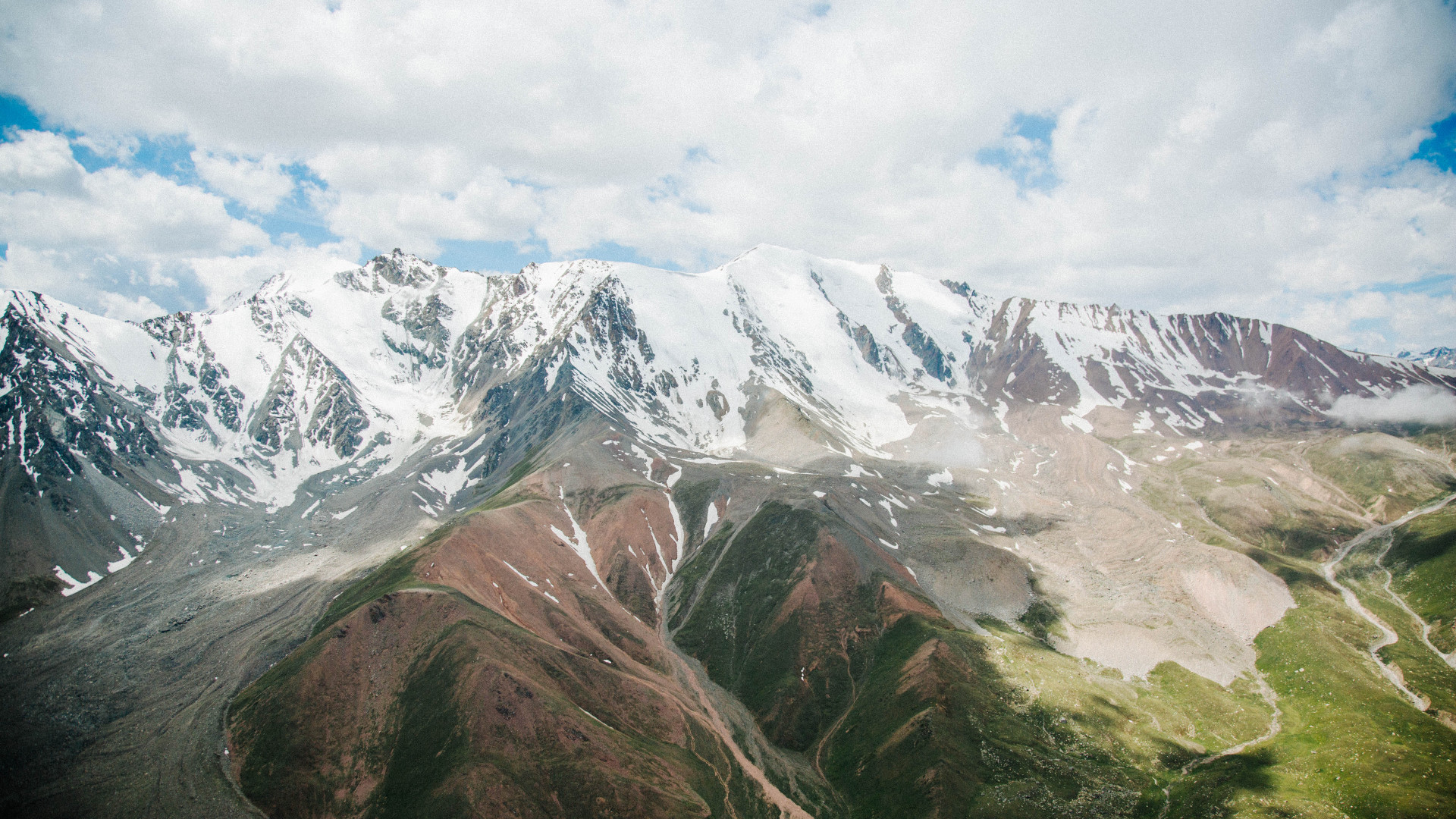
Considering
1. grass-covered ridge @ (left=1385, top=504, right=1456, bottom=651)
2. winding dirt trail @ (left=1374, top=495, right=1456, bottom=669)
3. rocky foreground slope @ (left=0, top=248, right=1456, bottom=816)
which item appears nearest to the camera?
rocky foreground slope @ (left=0, top=248, right=1456, bottom=816)

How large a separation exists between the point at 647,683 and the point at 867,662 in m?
40.9

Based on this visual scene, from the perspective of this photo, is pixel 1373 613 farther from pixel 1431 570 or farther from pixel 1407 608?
pixel 1431 570

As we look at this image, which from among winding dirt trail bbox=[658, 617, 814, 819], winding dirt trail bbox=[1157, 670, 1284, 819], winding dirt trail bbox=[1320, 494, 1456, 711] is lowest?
winding dirt trail bbox=[658, 617, 814, 819]

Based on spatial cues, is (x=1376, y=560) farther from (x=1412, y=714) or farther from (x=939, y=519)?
(x=939, y=519)

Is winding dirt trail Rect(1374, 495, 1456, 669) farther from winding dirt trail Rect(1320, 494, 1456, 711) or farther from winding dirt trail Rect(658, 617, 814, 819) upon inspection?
winding dirt trail Rect(658, 617, 814, 819)

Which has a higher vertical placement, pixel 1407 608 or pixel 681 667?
pixel 1407 608

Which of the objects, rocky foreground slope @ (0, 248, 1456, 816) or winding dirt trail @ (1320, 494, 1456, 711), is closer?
rocky foreground slope @ (0, 248, 1456, 816)

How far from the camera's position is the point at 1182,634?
12838 cm

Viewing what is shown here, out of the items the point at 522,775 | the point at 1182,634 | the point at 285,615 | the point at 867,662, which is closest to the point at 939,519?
the point at 1182,634

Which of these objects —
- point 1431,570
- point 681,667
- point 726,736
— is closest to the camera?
point 726,736

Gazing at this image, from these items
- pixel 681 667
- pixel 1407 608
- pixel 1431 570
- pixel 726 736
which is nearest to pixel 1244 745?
pixel 726 736

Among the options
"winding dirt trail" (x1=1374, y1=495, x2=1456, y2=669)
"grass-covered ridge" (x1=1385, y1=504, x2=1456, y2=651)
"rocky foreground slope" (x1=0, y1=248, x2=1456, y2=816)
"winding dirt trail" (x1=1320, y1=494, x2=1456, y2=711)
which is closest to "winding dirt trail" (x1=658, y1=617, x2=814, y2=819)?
"rocky foreground slope" (x1=0, y1=248, x2=1456, y2=816)

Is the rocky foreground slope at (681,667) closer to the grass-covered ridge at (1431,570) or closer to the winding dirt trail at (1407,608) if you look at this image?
the winding dirt trail at (1407,608)

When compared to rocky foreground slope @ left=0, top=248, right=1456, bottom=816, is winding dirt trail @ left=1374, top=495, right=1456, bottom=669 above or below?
above
